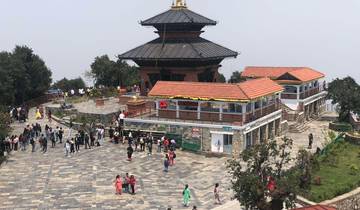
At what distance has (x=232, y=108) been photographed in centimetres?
4131

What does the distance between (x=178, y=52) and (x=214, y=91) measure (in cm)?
1067

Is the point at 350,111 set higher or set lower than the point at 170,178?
higher

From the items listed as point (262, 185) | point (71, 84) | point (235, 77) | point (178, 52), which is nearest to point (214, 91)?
point (178, 52)

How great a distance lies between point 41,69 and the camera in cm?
5838

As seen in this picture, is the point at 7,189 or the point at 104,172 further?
the point at 104,172

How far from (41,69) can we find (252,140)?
26916mm

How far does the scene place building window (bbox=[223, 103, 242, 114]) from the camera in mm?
40844

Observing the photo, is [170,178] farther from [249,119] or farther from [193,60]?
[193,60]

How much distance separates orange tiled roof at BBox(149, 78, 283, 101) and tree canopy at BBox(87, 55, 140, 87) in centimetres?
2464

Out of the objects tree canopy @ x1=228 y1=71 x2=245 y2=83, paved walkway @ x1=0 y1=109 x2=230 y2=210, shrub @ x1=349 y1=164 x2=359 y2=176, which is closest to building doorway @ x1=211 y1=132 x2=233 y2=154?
paved walkway @ x1=0 y1=109 x2=230 y2=210

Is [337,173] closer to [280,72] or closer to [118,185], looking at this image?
[118,185]

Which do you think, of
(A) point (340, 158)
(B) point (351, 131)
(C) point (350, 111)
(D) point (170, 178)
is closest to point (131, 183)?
(D) point (170, 178)

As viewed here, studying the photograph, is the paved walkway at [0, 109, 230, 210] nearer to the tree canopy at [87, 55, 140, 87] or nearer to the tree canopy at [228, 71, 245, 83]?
the tree canopy at [87, 55, 140, 87]

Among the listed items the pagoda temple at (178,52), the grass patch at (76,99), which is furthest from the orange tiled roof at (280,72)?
the grass patch at (76,99)
